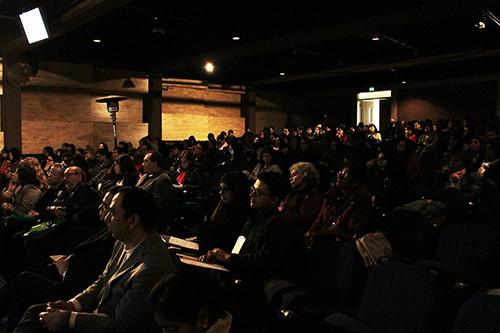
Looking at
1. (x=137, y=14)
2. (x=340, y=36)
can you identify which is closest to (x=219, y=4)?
(x=137, y=14)

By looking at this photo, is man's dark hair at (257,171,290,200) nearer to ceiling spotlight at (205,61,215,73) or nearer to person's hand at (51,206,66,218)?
person's hand at (51,206,66,218)

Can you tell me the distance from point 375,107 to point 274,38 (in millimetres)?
11056

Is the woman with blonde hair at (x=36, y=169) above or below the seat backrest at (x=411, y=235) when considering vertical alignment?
above

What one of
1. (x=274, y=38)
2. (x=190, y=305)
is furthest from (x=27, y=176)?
(x=274, y=38)

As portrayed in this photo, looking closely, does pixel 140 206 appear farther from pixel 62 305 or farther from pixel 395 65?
pixel 395 65

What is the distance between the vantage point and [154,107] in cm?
1706

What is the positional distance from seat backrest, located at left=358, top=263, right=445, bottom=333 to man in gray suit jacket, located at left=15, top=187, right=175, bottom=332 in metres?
0.96

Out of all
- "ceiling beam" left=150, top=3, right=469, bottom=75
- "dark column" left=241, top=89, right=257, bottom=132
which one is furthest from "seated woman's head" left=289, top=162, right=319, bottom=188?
"dark column" left=241, top=89, right=257, bottom=132

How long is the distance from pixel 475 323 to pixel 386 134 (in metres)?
13.7

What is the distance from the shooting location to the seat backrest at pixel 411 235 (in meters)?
3.71

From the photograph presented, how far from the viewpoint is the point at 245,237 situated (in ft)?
11.1

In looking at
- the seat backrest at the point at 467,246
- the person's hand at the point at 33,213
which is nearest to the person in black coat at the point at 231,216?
the seat backrest at the point at 467,246

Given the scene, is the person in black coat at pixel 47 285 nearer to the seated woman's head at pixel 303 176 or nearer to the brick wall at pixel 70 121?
the seated woman's head at pixel 303 176

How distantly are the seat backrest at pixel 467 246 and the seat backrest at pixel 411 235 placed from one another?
0.11 m
